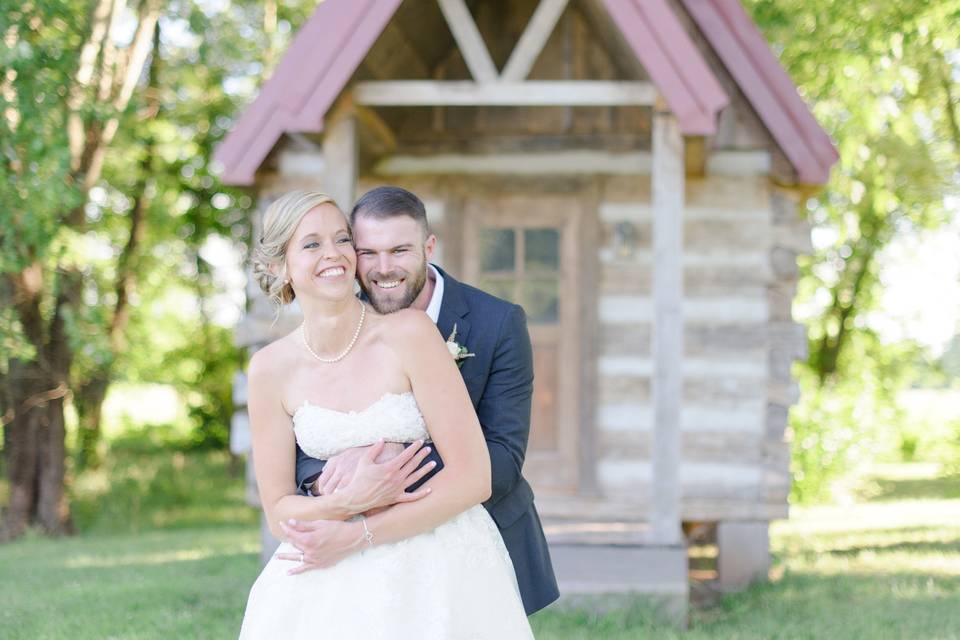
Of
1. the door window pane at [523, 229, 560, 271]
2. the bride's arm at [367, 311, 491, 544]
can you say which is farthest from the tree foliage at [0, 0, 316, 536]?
the bride's arm at [367, 311, 491, 544]

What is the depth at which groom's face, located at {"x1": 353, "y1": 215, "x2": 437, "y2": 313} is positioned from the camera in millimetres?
3363

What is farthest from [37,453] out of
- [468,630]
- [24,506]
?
[468,630]

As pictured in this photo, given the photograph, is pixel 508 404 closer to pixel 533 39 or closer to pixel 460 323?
pixel 460 323

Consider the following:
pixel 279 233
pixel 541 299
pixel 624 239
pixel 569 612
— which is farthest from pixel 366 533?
pixel 541 299

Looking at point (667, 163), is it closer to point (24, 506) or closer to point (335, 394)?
point (335, 394)

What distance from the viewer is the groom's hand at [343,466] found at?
3.03 metres

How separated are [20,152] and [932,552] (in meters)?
8.76

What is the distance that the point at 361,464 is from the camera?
9.80 feet

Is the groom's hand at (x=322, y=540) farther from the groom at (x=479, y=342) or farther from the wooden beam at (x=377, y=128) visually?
the wooden beam at (x=377, y=128)

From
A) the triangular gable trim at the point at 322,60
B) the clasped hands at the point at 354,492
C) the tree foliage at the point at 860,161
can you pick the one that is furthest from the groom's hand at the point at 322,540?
the tree foliage at the point at 860,161

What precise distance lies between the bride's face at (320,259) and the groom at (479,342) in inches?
9.0

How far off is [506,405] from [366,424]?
1.85 feet

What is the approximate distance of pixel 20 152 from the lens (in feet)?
31.9

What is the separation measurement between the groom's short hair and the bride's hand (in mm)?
744
